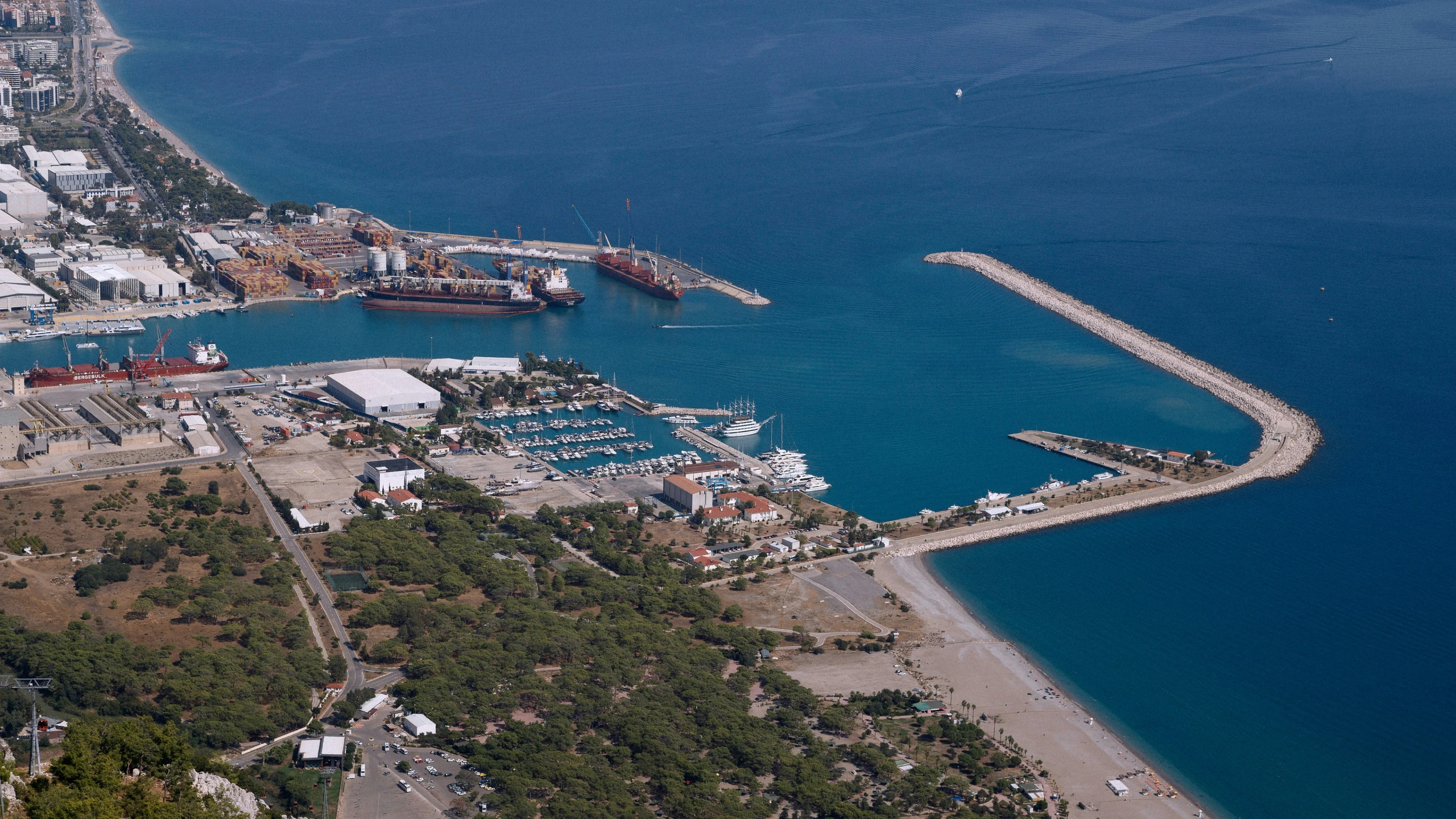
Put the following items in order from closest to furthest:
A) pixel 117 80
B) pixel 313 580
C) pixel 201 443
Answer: pixel 313 580, pixel 201 443, pixel 117 80

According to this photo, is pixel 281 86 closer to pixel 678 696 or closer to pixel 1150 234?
pixel 1150 234

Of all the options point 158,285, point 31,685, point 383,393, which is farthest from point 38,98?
point 31,685

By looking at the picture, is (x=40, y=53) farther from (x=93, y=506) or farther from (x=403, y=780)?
(x=403, y=780)

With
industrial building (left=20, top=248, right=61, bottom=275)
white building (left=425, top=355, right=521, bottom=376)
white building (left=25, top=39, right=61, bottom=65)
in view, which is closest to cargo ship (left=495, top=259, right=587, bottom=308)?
white building (left=425, top=355, right=521, bottom=376)

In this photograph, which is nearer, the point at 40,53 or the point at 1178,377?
the point at 1178,377

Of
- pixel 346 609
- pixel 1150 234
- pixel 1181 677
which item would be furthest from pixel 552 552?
pixel 1150 234

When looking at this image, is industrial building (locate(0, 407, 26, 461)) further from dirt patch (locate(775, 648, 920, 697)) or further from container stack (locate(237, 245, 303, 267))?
container stack (locate(237, 245, 303, 267))
